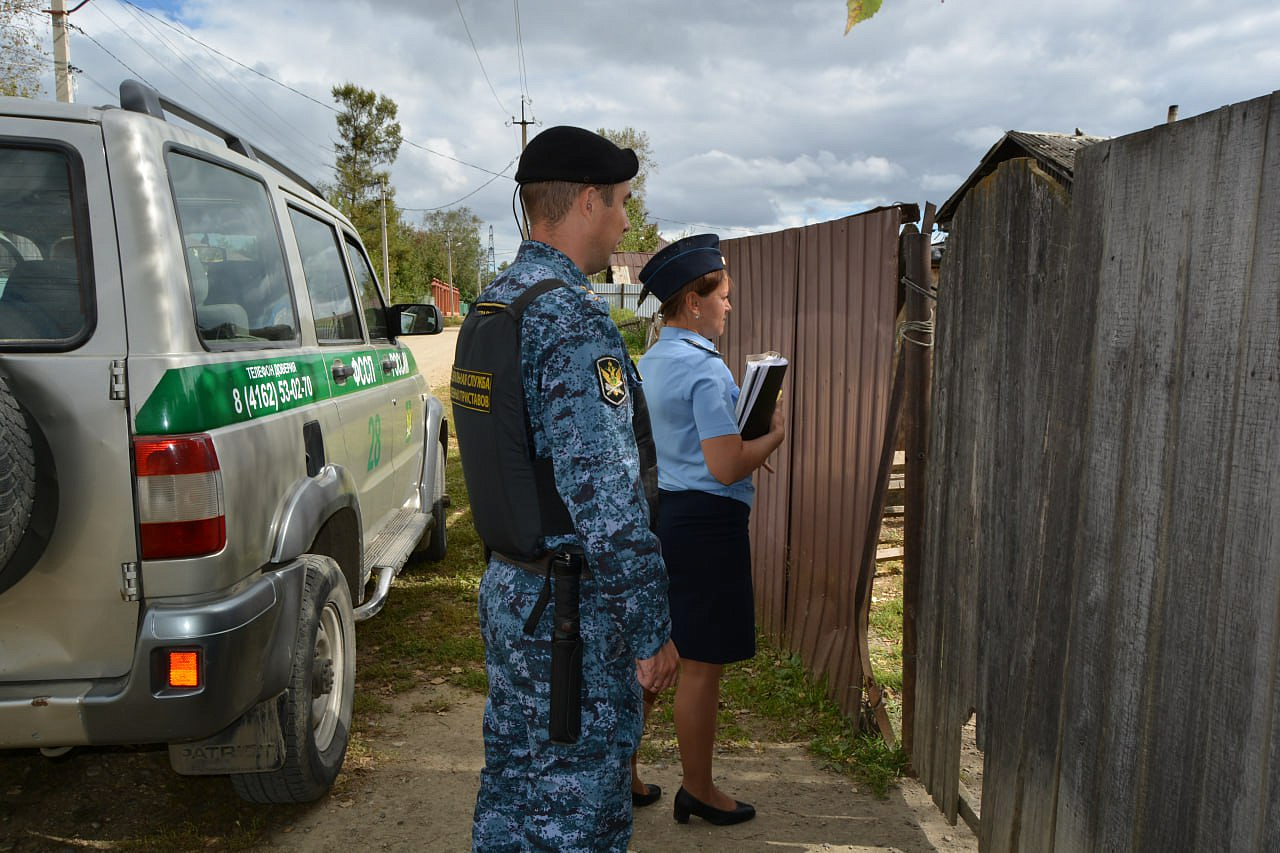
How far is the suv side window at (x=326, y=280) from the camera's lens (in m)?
3.76

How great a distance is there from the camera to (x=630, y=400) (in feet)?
6.60

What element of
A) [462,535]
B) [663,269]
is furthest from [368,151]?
[663,269]

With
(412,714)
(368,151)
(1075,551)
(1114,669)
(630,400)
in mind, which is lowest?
(412,714)

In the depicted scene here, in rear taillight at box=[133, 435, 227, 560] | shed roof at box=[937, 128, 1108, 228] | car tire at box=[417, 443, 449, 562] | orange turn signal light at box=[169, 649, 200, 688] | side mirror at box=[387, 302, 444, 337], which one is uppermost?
shed roof at box=[937, 128, 1108, 228]

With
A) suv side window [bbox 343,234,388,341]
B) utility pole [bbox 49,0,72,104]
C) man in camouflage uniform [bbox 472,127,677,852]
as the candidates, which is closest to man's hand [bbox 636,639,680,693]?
man in camouflage uniform [bbox 472,127,677,852]

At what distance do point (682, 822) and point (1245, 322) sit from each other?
245cm

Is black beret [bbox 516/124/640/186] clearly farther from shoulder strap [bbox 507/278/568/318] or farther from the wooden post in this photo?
the wooden post

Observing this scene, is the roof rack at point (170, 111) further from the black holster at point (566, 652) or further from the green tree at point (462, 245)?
the green tree at point (462, 245)

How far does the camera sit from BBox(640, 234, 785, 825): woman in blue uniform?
2.96 metres

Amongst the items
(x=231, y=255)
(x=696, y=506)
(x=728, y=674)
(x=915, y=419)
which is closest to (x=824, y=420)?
(x=915, y=419)

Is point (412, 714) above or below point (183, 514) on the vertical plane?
below

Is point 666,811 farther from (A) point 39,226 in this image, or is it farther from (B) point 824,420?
(A) point 39,226

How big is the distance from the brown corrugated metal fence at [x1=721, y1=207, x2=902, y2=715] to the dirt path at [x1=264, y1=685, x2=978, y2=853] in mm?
486

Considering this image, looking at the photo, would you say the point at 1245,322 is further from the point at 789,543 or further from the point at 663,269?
the point at 789,543
